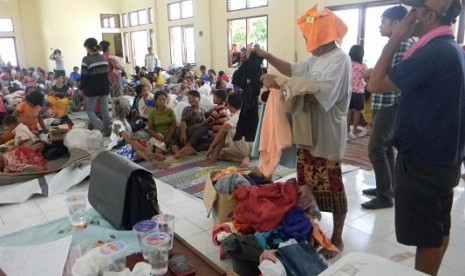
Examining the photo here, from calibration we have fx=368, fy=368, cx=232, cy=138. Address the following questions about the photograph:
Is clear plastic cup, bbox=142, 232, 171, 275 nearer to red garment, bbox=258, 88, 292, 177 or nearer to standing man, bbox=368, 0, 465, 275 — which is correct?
standing man, bbox=368, 0, 465, 275

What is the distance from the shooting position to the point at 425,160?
4.43ft

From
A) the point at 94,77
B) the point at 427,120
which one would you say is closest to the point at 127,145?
the point at 94,77

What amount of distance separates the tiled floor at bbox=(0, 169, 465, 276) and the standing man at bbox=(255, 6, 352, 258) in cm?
38

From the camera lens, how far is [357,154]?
428 cm

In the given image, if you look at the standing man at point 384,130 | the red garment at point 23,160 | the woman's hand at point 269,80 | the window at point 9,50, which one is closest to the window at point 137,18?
the window at point 9,50

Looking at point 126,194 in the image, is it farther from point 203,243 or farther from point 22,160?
point 22,160

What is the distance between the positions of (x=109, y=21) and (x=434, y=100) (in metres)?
14.9

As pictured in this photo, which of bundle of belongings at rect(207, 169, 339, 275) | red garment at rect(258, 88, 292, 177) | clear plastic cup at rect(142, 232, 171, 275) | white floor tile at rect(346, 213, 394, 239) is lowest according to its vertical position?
white floor tile at rect(346, 213, 394, 239)

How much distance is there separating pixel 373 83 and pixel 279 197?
876mm

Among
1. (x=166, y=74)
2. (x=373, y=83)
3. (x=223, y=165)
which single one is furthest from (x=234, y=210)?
A: (x=166, y=74)

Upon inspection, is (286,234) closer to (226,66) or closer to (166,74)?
(226,66)

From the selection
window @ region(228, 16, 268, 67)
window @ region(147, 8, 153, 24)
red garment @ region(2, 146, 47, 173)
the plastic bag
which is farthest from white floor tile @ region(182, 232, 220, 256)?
window @ region(147, 8, 153, 24)

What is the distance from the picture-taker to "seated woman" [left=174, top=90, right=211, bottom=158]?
449 centimetres

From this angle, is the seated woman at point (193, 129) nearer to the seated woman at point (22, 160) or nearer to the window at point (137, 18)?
the seated woman at point (22, 160)
